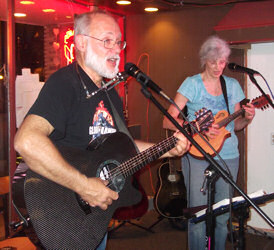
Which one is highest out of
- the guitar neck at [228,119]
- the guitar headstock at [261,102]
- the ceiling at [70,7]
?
the ceiling at [70,7]

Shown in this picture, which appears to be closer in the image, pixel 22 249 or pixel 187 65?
pixel 22 249

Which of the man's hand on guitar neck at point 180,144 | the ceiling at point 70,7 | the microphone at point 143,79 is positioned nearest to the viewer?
the microphone at point 143,79

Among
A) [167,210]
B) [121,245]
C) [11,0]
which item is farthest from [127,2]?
[121,245]

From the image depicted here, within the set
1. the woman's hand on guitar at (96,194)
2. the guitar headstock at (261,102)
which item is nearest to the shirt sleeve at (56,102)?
the woman's hand on guitar at (96,194)

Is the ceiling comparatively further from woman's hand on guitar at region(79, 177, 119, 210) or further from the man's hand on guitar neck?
woman's hand on guitar at region(79, 177, 119, 210)

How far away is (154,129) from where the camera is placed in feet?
21.0

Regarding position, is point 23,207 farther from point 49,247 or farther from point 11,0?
point 11,0

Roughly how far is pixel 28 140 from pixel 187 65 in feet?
14.8

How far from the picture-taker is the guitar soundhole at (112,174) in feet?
7.66

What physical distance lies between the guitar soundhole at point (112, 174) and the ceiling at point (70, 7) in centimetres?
290

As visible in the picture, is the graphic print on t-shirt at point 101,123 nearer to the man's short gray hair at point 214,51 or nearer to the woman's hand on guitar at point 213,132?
the woman's hand on guitar at point 213,132

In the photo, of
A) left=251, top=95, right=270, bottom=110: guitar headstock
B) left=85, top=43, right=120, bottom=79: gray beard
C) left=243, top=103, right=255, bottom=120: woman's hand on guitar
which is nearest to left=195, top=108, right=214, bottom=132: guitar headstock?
left=85, top=43, right=120, bottom=79: gray beard

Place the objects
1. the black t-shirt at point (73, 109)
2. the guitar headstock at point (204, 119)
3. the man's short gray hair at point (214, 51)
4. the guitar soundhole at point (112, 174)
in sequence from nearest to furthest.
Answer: the black t-shirt at point (73, 109), the guitar soundhole at point (112, 174), the guitar headstock at point (204, 119), the man's short gray hair at point (214, 51)

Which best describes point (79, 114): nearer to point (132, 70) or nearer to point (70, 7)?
point (132, 70)
